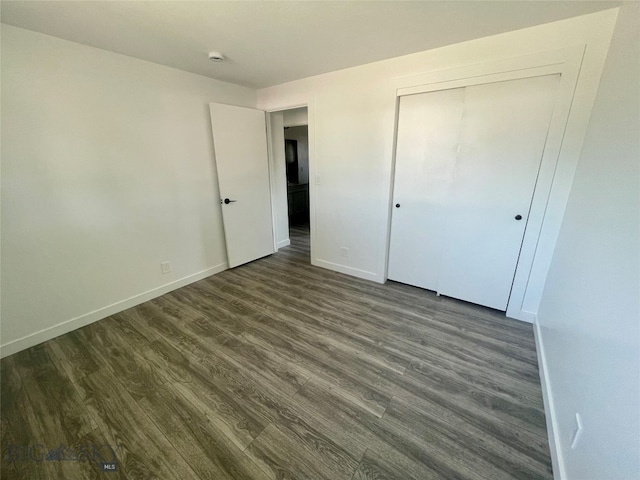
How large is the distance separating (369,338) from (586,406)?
1.25 m

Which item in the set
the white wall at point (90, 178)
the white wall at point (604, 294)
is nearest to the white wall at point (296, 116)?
the white wall at point (90, 178)

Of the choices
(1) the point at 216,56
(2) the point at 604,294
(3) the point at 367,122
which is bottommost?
(2) the point at 604,294

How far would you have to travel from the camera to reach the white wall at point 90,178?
1855 mm

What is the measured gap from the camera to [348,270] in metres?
3.23

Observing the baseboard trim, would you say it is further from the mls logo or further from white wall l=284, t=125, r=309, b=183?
white wall l=284, t=125, r=309, b=183

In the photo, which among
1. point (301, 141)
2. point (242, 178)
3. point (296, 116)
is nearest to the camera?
point (242, 178)

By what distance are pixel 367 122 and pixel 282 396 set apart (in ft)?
8.42

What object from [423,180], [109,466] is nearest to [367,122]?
[423,180]

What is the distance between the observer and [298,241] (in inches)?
180

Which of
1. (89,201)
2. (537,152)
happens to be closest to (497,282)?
(537,152)

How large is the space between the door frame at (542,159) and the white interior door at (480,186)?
54mm

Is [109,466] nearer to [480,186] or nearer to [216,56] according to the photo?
[216,56]

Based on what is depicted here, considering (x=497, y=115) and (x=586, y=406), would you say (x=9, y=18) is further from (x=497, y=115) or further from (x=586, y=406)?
(x=586, y=406)

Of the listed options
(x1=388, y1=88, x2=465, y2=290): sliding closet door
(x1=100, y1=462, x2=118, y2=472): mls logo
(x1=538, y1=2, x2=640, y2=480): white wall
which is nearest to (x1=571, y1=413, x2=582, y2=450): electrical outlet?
(x1=538, y1=2, x2=640, y2=480): white wall
